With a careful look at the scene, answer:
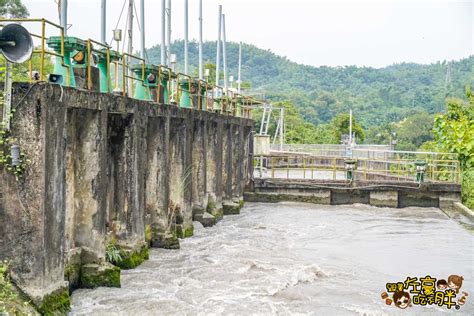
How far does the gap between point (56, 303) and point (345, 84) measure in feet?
544

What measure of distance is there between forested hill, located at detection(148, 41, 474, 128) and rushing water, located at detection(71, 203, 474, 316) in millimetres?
92934

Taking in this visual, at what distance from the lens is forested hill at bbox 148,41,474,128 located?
12156 centimetres

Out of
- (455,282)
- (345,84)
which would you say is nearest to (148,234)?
(455,282)

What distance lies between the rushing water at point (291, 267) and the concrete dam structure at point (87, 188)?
0.63 meters

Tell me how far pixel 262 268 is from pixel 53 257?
17.8ft

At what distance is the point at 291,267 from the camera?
12922 mm

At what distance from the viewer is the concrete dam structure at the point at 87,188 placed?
828 centimetres

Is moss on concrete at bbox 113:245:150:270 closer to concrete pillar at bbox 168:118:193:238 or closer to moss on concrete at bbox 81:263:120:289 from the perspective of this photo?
moss on concrete at bbox 81:263:120:289

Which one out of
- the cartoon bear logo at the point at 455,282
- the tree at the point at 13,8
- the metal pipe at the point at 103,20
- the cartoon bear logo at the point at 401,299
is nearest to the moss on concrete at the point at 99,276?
the cartoon bear logo at the point at 401,299

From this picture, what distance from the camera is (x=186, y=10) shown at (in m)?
27.0

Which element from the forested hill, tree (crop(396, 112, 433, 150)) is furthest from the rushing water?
the forested hill

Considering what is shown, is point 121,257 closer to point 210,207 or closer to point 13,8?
point 210,207

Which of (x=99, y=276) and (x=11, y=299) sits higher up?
(x=11, y=299)

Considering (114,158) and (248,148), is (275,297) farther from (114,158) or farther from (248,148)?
(248,148)
